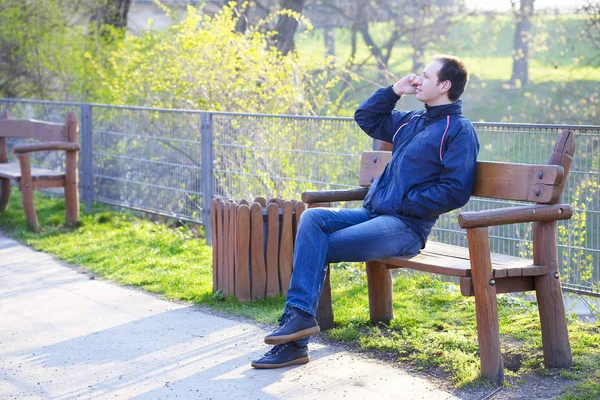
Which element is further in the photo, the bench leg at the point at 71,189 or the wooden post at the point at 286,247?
the bench leg at the point at 71,189

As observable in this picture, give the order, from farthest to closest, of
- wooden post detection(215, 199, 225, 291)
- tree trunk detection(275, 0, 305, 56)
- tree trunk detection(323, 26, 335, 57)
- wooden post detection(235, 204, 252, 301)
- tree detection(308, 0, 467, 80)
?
tree trunk detection(323, 26, 335, 57), tree detection(308, 0, 467, 80), tree trunk detection(275, 0, 305, 56), wooden post detection(215, 199, 225, 291), wooden post detection(235, 204, 252, 301)

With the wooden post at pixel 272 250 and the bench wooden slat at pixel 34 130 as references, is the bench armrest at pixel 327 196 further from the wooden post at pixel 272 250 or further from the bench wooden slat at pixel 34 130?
the bench wooden slat at pixel 34 130

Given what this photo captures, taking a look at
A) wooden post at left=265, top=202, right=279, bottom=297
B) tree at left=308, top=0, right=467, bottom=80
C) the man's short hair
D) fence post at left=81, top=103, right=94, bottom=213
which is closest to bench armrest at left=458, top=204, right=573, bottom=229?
the man's short hair

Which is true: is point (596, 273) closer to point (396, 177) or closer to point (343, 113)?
point (396, 177)

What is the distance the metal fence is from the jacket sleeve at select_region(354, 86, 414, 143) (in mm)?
857

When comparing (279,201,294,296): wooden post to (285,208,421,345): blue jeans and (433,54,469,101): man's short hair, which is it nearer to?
(285,208,421,345): blue jeans

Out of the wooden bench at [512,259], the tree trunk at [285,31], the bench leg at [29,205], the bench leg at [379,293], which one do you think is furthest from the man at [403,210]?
the tree trunk at [285,31]

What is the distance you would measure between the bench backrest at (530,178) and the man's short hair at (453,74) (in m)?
0.41

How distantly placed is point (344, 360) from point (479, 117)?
2408cm

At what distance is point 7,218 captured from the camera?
10.3 metres

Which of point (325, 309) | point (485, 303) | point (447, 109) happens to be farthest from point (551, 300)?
point (325, 309)

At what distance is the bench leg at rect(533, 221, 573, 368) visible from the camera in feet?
15.4

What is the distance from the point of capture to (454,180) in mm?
4789

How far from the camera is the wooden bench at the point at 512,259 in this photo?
4465mm
